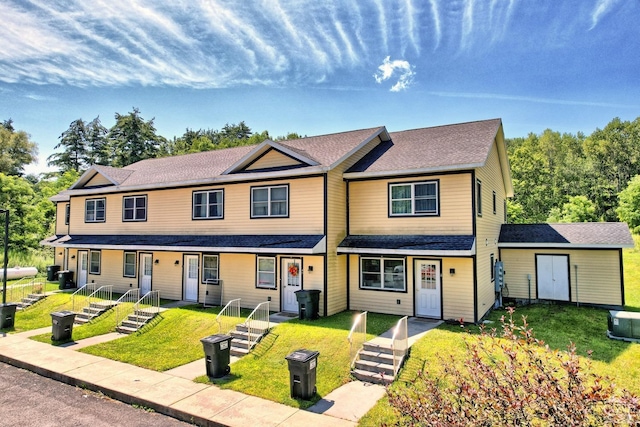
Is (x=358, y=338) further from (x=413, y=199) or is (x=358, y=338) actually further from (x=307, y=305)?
(x=413, y=199)

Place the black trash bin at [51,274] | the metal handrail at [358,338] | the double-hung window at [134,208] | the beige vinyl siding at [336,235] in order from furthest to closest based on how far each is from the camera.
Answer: the black trash bin at [51,274] → the double-hung window at [134,208] → the beige vinyl siding at [336,235] → the metal handrail at [358,338]

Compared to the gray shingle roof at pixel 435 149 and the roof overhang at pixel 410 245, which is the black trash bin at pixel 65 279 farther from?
the gray shingle roof at pixel 435 149

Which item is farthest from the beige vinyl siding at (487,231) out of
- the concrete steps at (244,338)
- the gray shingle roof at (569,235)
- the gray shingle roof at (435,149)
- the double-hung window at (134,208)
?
the double-hung window at (134,208)

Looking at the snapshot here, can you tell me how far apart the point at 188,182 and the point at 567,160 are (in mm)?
52417

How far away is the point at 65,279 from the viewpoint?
2292 cm

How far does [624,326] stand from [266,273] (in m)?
12.6

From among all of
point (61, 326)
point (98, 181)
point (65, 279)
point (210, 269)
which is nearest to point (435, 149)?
point (210, 269)

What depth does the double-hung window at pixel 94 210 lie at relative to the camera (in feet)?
74.6

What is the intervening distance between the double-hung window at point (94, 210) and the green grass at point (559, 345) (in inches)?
793

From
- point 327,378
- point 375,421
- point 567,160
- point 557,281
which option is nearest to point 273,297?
point 327,378

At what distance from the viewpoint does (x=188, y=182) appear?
60.3 ft

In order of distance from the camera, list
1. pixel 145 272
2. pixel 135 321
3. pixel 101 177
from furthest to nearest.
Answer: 1. pixel 101 177
2. pixel 145 272
3. pixel 135 321

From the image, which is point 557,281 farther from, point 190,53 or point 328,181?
point 190,53

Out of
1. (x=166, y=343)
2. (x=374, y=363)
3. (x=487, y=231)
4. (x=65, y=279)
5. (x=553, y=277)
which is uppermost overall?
(x=487, y=231)
